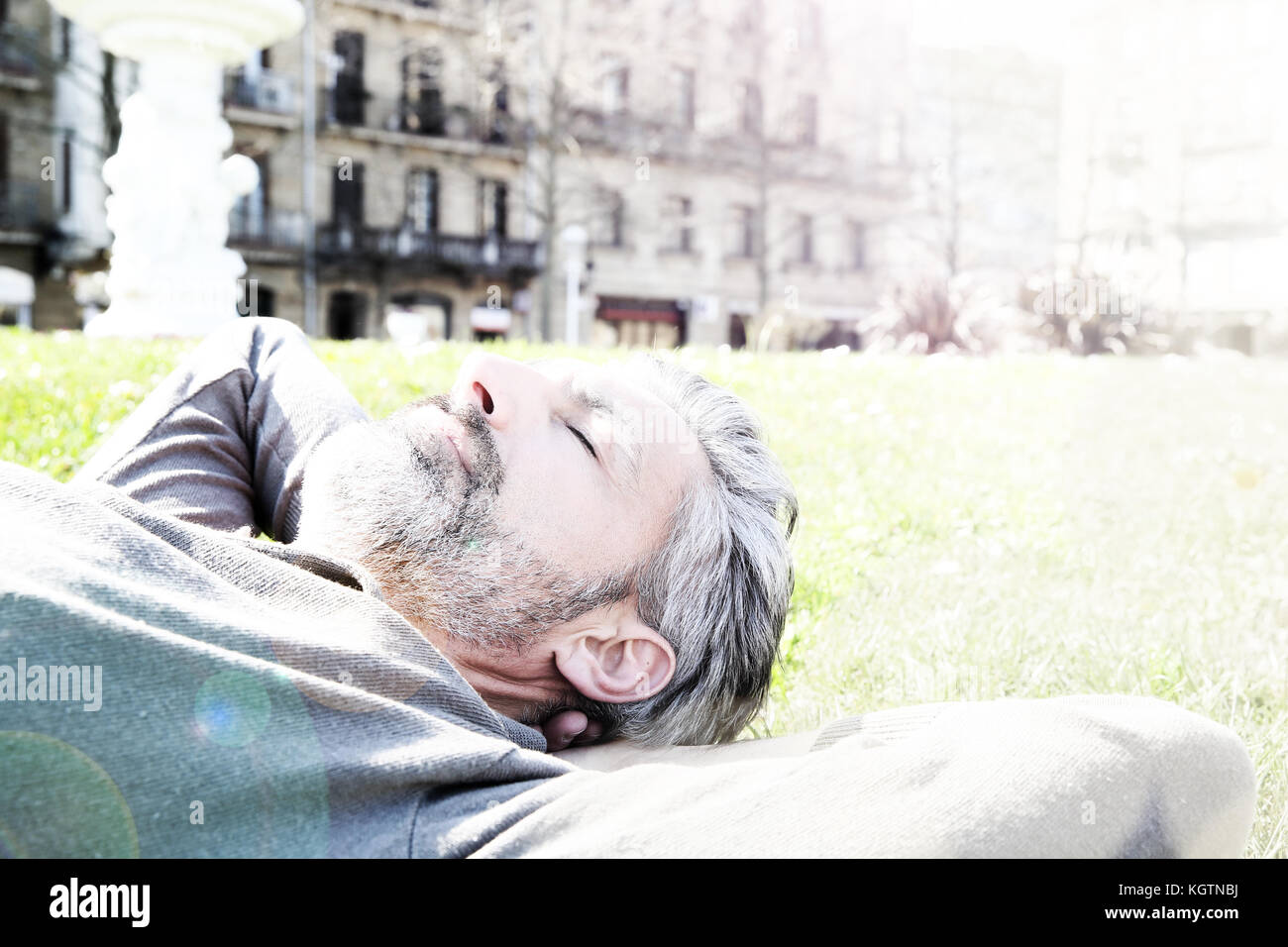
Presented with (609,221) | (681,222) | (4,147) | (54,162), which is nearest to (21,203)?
(4,147)

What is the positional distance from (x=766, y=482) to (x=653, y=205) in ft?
106

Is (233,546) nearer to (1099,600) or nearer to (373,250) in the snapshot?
(1099,600)

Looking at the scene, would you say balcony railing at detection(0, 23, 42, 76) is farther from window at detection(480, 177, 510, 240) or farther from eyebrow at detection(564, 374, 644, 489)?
eyebrow at detection(564, 374, 644, 489)

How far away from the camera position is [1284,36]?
35.9 m

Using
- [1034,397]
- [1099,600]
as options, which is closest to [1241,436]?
[1034,397]

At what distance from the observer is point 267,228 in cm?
2750

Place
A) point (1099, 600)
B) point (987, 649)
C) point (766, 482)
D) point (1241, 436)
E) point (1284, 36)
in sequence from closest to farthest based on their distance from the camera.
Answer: point (766, 482) → point (987, 649) → point (1099, 600) → point (1241, 436) → point (1284, 36)

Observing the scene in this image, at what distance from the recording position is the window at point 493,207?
103ft

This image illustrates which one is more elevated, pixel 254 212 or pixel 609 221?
pixel 609 221

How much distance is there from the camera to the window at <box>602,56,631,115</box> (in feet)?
99.6

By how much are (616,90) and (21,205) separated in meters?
16.2

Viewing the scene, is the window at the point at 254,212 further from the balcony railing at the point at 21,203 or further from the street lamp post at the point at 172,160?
the street lamp post at the point at 172,160

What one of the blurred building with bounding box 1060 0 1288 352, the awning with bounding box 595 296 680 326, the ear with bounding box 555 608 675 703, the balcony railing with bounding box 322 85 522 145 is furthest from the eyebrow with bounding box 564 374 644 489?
the blurred building with bounding box 1060 0 1288 352

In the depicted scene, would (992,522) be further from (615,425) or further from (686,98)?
(686,98)
